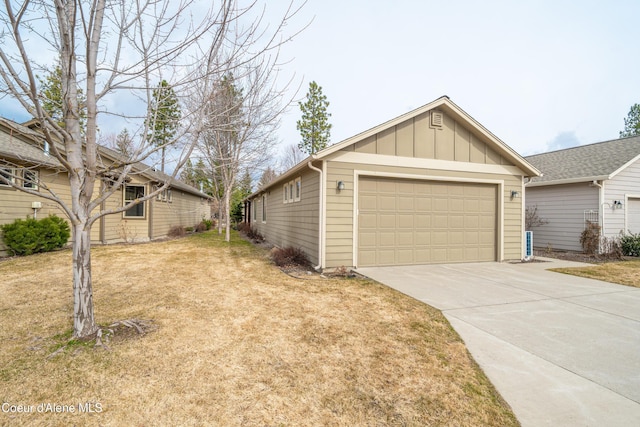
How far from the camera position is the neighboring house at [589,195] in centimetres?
1014

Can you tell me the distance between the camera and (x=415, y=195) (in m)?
7.79

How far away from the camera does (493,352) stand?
120 inches

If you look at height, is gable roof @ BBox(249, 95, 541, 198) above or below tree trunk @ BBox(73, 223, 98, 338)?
above

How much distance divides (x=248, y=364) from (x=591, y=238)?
11864 mm

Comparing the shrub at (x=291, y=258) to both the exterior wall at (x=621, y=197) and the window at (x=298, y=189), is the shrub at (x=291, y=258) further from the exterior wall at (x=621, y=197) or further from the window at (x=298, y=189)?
the exterior wall at (x=621, y=197)

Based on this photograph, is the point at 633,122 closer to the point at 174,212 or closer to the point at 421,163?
the point at 421,163

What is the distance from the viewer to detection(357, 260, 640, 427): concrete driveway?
2248 millimetres

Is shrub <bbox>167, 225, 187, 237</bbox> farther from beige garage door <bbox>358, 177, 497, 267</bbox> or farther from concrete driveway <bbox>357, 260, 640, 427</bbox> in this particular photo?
concrete driveway <bbox>357, 260, 640, 427</bbox>

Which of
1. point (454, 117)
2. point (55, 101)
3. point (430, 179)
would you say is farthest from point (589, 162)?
point (55, 101)

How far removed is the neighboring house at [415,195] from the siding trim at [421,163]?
0.03 m

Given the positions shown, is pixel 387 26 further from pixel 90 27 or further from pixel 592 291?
pixel 592 291

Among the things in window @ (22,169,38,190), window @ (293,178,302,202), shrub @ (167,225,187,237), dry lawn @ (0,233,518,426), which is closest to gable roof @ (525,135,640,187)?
window @ (293,178,302,202)

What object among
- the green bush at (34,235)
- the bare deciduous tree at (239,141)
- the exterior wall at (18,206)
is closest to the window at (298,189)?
the bare deciduous tree at (239,141)

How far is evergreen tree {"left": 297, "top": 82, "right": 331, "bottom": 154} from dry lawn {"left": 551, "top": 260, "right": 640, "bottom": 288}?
1968 cm
